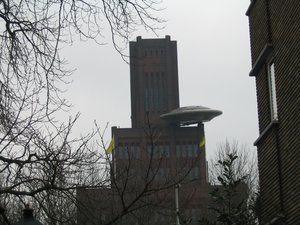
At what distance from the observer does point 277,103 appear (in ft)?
50.8

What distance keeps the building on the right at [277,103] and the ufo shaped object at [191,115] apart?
7500cm

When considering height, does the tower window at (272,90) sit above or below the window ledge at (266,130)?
above

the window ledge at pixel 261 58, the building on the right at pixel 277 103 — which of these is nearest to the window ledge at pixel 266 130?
the building on the right at pixel 277 103

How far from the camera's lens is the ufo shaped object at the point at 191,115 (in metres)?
93.0

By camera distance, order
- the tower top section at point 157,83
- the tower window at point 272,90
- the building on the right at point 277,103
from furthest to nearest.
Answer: the tower top section at point 157,83
the tower window at point 272,90
the building on the right at point 277,103

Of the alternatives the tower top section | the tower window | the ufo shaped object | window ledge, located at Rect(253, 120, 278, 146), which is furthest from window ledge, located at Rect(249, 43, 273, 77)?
the tower top section

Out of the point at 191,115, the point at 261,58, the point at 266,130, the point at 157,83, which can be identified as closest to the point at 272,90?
the point at 261,58

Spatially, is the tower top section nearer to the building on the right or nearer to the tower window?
the building on the right

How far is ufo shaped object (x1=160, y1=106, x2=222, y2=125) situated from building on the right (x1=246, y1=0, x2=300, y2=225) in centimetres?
7500

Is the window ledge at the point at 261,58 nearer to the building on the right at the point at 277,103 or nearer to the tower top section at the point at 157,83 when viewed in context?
the building on the right at the point at 277,103

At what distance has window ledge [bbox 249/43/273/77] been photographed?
15.9 m

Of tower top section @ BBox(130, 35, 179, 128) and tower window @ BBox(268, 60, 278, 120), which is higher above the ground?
tower top section @ BBox(130, 35, 179, 128)

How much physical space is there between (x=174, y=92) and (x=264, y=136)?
284ft

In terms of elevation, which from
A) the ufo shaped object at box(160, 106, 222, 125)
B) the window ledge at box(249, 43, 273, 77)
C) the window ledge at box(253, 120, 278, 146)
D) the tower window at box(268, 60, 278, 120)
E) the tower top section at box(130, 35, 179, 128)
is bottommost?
the window ledge at box(253, 120, 278, 146)
